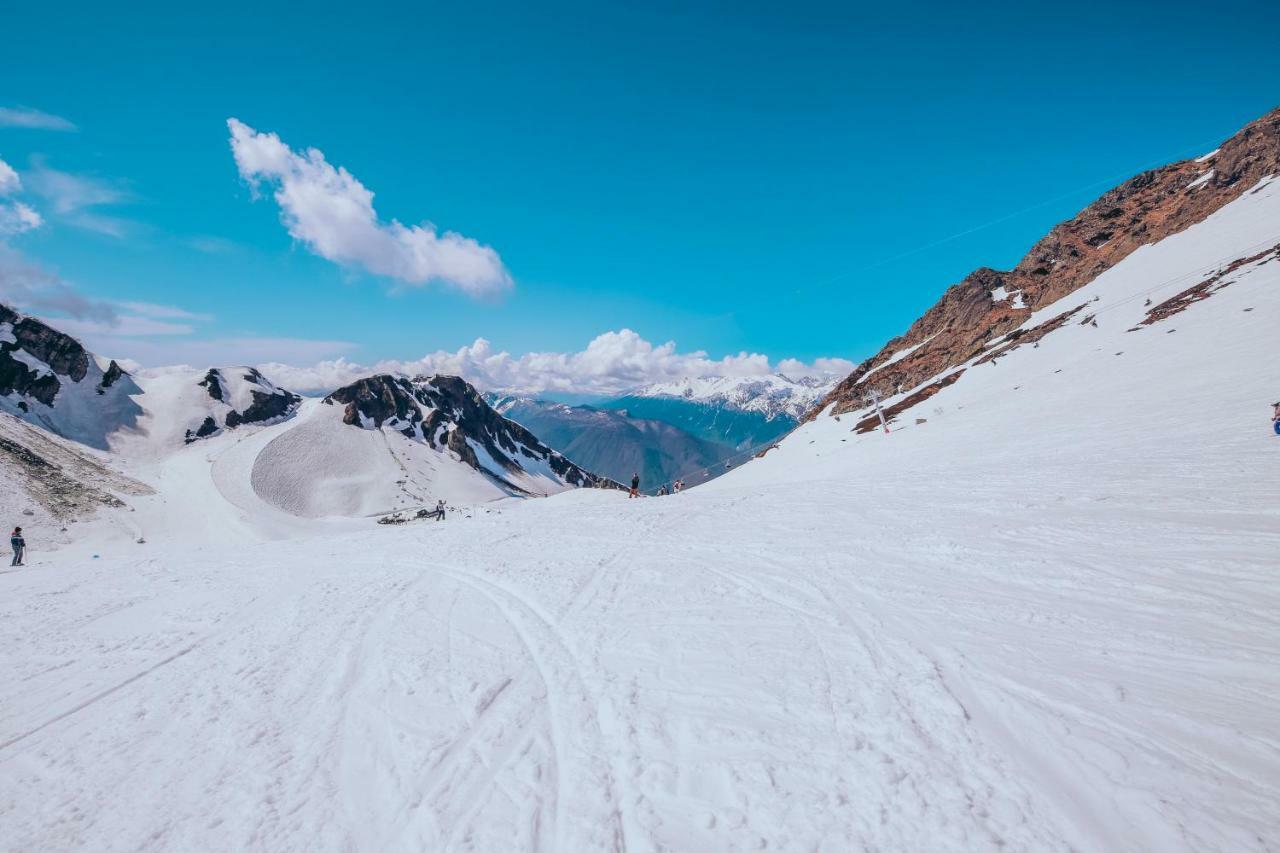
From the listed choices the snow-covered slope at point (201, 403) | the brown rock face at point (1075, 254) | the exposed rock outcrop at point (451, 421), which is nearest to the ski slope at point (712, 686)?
the brown rock face at point (1075, 254)

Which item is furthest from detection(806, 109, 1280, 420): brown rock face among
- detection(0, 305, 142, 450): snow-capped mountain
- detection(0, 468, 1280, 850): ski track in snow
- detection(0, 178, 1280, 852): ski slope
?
detection(0, 305, 142, 450): snow-capped mountain

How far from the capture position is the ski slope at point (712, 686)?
4.43 m

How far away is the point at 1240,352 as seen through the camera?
2383 cm

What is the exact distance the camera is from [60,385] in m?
94.6

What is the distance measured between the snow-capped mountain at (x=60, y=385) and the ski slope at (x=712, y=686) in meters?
112

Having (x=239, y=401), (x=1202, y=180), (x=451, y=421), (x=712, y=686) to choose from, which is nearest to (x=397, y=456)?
(x=451, y=421)

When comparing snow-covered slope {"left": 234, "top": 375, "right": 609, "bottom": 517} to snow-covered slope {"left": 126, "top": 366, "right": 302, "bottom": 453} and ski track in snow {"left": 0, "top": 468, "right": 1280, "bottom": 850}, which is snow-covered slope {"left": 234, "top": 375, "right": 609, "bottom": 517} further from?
ski track in snow {"left": 0, "top": 468, "right": 1280, "bottom": 850}

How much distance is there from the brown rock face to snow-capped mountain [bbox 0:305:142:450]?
441ft

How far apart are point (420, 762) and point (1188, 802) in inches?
285

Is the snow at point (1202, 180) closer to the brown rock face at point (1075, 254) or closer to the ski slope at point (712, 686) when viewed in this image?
the brown rock face at point (1075, 254)

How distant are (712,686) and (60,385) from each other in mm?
144742

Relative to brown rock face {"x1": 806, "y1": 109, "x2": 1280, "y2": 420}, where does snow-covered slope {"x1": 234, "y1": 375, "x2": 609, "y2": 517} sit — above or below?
below

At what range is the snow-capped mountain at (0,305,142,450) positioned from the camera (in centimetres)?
8575

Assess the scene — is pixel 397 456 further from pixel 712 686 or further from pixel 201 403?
pixel 712 686
